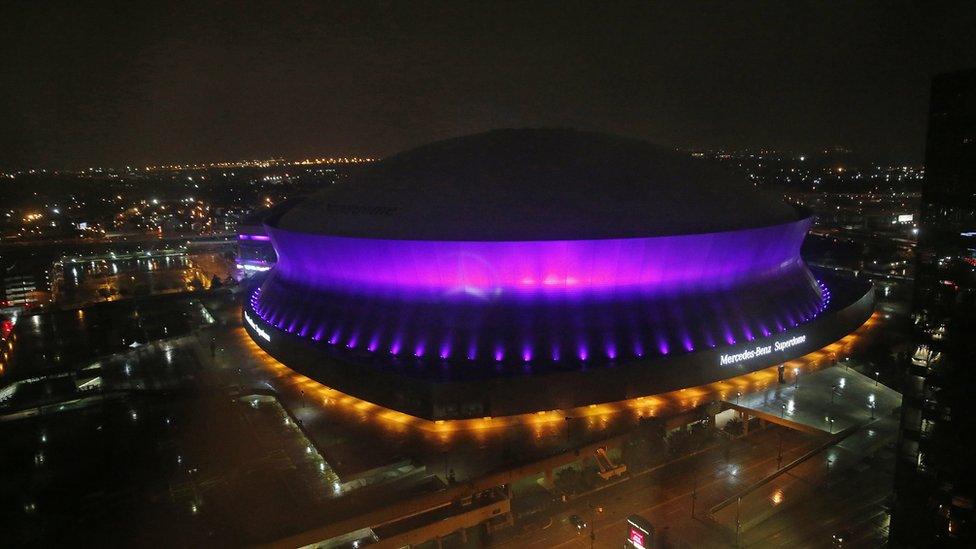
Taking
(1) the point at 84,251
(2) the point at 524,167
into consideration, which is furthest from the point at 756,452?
(1) the point at 84,251

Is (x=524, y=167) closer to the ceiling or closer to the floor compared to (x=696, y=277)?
closer to the ceiling

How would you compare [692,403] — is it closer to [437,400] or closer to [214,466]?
[437,400]

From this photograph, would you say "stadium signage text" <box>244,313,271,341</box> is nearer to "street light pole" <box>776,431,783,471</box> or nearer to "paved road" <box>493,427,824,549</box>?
"paved road" <box>493,427,824,549</box>

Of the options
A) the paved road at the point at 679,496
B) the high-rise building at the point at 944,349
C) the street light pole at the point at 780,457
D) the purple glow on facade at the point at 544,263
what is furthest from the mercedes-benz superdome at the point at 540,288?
the high-rise building at the point at 944,349

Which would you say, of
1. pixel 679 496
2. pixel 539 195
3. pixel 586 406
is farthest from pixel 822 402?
pixel 539 195

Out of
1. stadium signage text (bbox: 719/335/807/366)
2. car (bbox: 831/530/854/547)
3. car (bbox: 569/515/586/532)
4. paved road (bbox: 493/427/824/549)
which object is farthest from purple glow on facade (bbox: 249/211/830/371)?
car (bbox: 831/530/854/547)

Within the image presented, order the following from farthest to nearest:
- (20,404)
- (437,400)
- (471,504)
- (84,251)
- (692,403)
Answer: (84,251)
(20,404)
(692,403)
(437,400)
(471,504)

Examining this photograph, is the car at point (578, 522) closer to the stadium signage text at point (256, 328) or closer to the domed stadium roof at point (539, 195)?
the domed stadium roof at point (539, 195)
